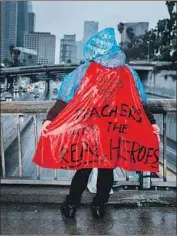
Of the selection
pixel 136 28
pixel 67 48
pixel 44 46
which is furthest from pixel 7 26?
pixel 136 28

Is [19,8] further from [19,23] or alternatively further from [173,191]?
[173,191]

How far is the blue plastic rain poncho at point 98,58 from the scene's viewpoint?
2736 millimetres

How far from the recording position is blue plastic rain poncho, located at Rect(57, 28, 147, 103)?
2736 millimetres

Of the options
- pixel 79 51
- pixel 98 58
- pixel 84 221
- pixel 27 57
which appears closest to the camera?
pixel 98 58

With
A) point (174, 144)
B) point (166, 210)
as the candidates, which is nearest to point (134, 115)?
point (166, 210)

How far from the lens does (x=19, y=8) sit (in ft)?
11.1

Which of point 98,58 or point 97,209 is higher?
point 98,58

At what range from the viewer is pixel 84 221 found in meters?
3.34

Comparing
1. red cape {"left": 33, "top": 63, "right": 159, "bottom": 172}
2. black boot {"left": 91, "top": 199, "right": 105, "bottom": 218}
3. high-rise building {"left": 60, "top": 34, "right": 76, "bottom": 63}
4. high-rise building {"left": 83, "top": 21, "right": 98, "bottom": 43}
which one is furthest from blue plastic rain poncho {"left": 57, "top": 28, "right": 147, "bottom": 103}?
black boot {"left": 91, "top": 199, "right": 105, "bottom": 218}

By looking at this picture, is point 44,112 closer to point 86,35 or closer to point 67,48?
point 67,48

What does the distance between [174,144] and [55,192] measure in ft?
116

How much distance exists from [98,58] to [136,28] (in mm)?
1319

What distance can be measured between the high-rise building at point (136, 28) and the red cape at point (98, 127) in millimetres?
772

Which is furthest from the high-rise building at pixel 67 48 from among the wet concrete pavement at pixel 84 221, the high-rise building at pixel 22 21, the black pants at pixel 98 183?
the wet concrete pavement at pixel 84 221
